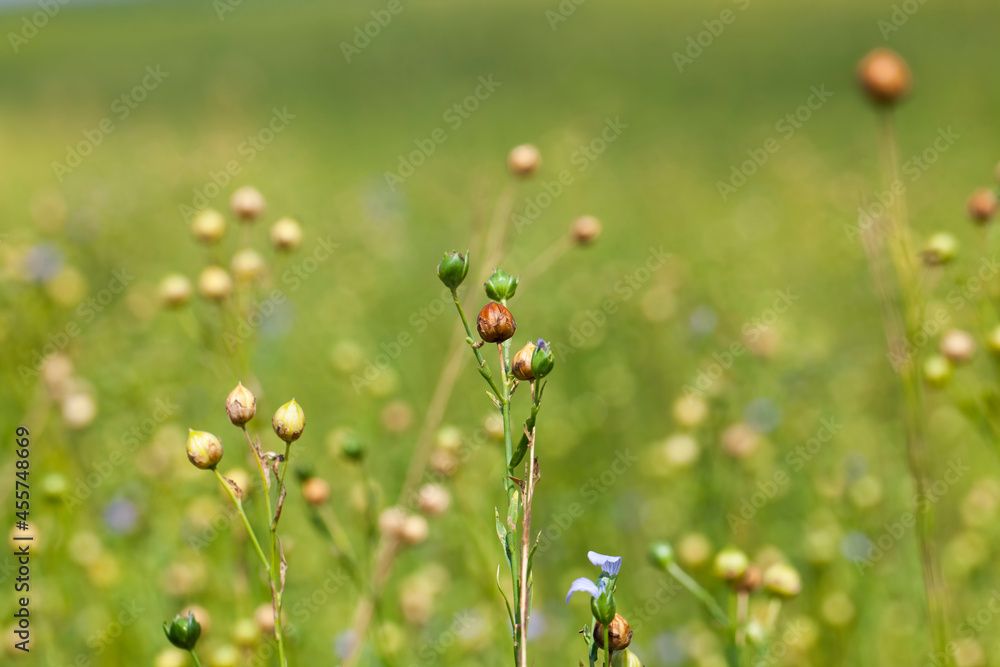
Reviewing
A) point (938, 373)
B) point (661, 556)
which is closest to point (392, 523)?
point (661, 556)

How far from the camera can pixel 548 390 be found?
2.80 meters

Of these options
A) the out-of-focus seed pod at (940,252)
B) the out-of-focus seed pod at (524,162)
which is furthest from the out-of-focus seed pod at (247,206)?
the out-of-focus seed pod at (940,252)

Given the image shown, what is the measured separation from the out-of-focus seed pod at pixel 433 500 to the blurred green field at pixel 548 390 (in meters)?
0.05

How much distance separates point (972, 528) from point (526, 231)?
111 inches

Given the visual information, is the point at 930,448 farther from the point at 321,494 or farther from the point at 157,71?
the point at 157,71

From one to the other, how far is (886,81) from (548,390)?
1.89 meters

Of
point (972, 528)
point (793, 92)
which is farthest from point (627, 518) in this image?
point (793, 92)

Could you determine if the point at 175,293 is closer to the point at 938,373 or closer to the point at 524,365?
the point at 524,365

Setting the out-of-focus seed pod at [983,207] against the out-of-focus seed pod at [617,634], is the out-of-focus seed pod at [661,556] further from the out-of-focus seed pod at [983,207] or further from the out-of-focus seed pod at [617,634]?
the out-of-focus seed pod at [983,207]

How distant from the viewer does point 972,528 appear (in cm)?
184

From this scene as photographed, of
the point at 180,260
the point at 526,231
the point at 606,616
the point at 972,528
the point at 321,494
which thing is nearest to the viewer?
the point at 606,616

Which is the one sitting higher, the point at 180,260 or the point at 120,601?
the point at 120,601

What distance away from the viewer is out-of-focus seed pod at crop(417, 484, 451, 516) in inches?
56.9

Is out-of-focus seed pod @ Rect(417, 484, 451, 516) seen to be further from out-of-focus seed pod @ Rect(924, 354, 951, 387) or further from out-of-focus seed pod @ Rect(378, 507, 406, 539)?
out-of-focus seed pod @ Rect(924, 354, 951, 387)
